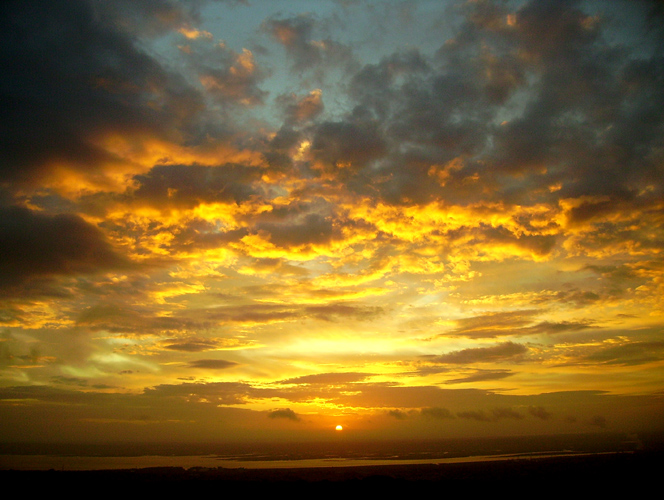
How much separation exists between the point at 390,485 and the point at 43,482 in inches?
2410

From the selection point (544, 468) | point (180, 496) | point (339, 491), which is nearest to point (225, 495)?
point (180, 496)

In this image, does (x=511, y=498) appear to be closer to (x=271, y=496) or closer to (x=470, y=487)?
(x=470, y=487)

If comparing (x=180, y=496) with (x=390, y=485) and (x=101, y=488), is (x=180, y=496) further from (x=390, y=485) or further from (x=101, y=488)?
(x=390, y=485)

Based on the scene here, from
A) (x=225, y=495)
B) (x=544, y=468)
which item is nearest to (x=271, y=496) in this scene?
(x=225, y=495)

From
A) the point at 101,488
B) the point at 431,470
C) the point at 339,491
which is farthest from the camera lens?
the point at 431,470

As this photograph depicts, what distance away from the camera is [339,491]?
5634 centimetres

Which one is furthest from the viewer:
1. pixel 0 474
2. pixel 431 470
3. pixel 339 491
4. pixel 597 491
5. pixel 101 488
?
pixel 431 470

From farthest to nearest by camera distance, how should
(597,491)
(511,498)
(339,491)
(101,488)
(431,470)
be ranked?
(431,470), (597,491), (101,488), (511,498), (339,491)

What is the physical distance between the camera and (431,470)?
103m

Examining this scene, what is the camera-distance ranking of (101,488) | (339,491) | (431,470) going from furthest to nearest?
1. (431,470)
2. (101,488)
3. (339,491)

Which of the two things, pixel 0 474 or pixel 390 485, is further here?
pixel 0 474

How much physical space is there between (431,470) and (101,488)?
7576cm

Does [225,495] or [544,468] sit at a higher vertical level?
[225,495]

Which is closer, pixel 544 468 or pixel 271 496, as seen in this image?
pixel 271 496
